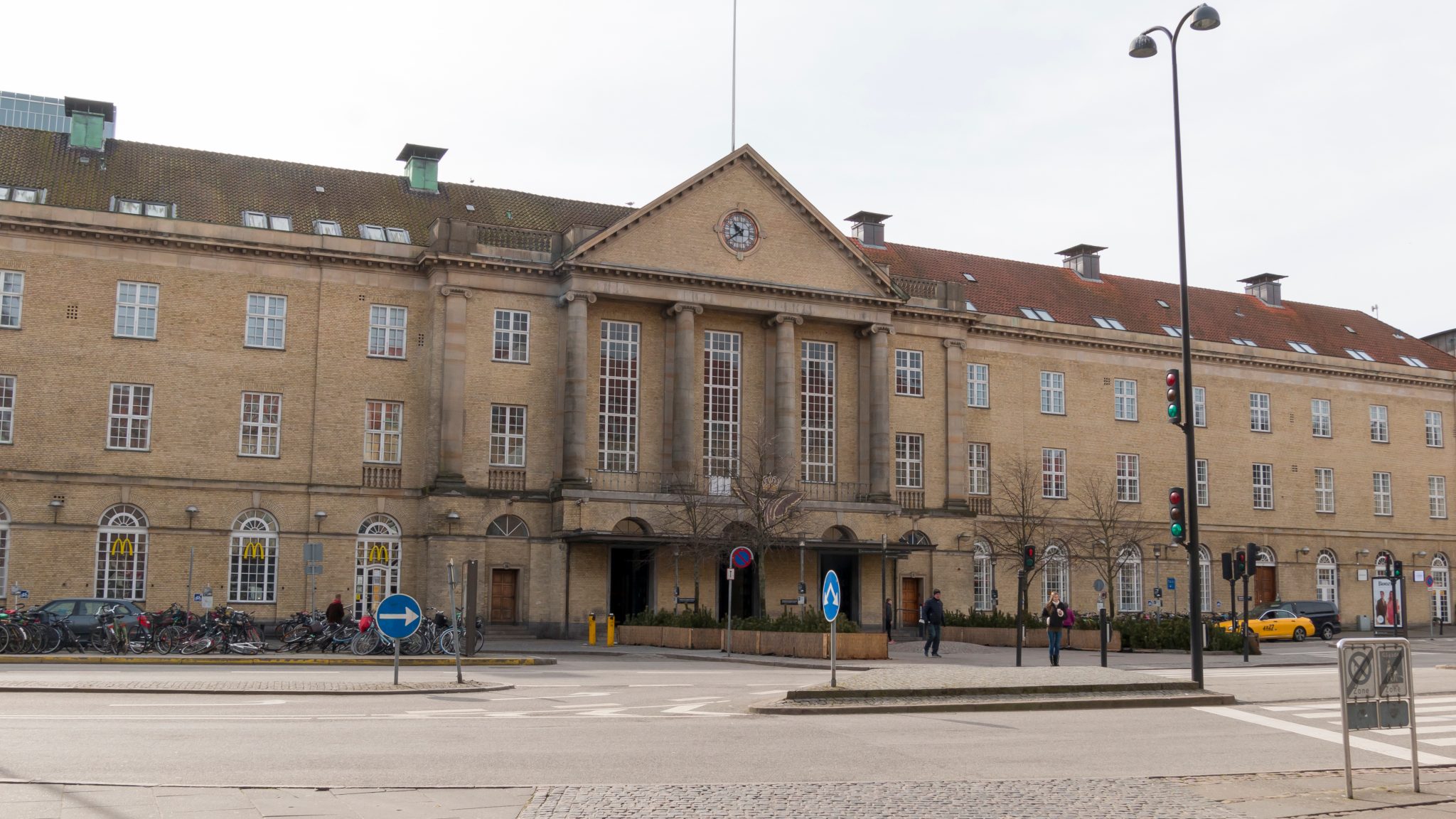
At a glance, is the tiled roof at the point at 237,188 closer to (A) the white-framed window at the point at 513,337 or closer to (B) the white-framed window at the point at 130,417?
(A) the white-framed window at the point at 513,337

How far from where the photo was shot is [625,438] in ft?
160

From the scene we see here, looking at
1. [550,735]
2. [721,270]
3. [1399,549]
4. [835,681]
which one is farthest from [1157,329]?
[550,735]

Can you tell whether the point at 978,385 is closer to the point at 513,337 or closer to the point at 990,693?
the point at 513,337

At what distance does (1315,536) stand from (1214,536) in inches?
246

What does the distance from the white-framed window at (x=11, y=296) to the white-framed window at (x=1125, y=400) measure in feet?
139

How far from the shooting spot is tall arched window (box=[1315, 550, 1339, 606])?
6347cm

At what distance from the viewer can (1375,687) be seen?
1216cm

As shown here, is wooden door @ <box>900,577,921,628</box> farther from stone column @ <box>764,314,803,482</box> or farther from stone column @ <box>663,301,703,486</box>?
stone column @ <box>663,301,703,486</box>

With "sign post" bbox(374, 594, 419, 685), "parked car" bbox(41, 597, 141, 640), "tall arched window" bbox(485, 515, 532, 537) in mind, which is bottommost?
"parked car" bbox(41, 597, 141, 640)

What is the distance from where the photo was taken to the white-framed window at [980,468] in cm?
5612

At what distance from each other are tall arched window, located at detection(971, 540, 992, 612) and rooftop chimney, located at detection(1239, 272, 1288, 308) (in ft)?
80.2

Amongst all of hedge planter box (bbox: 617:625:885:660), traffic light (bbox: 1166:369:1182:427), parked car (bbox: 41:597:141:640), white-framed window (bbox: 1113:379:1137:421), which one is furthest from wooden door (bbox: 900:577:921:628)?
traffic light (bbox: 1166:369:1182:427)

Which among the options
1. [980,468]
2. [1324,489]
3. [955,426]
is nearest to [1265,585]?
[1324,489]

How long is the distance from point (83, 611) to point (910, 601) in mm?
30165
